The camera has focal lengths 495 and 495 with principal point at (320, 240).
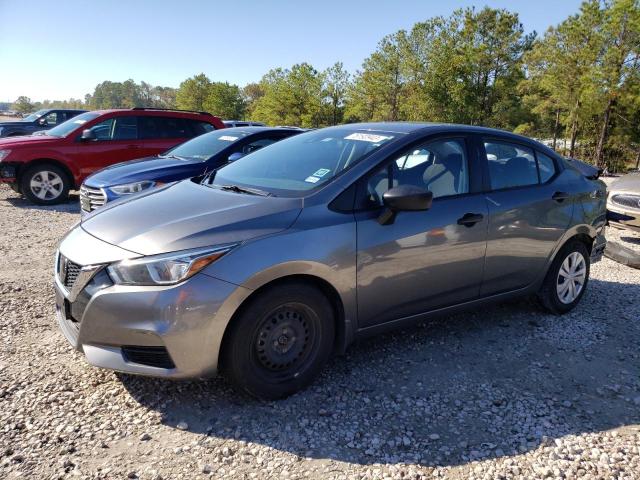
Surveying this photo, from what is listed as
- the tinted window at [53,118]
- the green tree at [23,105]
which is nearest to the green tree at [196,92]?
the tinted window at [53,118]

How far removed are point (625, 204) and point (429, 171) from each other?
5.53 meters

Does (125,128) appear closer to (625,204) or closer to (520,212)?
(520,212)

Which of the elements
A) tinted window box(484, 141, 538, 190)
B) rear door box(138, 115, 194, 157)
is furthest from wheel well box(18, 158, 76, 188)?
tinted window box(484, 141, 538, 190)

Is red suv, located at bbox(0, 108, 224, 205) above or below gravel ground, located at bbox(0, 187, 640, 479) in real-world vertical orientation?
above

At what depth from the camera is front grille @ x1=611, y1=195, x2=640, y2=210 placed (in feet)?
24.1

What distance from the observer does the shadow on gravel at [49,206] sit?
907 cm

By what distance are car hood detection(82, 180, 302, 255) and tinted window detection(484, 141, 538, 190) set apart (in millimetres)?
1760

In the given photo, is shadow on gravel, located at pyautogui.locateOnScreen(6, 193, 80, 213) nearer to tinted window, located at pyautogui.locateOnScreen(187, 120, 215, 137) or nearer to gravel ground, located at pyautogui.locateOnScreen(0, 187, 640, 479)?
tinted window, located at pyautogui.locateOnScreen(187, 120, 215, 137)

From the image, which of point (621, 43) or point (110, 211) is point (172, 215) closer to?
point (110, 211)

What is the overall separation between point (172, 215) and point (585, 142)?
29598 millimetres

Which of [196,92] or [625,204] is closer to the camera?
[625,204]

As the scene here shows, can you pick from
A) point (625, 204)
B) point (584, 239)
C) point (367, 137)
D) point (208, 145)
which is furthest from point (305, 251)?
point (625, 204)

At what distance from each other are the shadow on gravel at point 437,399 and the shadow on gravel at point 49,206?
7.01 meters

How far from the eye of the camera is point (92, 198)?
647 centimetres
